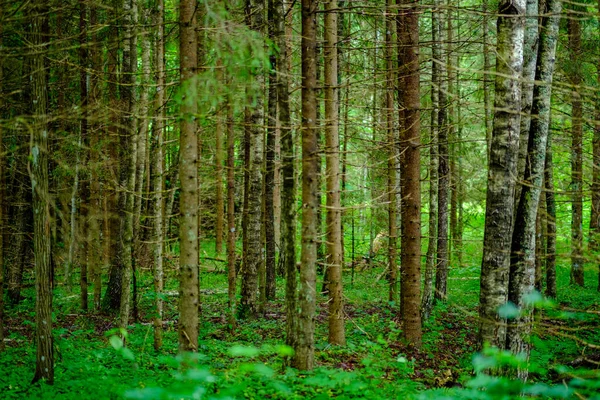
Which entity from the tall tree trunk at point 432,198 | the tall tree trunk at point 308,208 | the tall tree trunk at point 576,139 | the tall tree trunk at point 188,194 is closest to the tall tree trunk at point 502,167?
the tall tree trunk at point 308,208

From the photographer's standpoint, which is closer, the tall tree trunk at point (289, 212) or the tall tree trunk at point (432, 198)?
the tall tree trunk at point (289, 212)

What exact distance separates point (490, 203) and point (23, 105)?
10228mm

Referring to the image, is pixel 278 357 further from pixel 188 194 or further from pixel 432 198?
pixel 432 198

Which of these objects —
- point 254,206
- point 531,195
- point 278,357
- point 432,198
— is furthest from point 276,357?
point 432,198

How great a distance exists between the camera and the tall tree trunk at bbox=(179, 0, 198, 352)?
7.00 meters

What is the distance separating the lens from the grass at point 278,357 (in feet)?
14.9

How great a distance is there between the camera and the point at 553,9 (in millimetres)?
8891

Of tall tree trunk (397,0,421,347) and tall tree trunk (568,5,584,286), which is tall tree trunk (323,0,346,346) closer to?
tall tree trunk (397,0,421,347)

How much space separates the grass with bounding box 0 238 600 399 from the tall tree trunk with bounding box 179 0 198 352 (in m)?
0.74

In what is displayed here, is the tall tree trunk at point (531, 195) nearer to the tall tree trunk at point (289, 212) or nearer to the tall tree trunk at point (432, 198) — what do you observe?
the tall tree trunk at point (289, 212)

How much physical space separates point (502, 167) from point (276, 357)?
191 inches

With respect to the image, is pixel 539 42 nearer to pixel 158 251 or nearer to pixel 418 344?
pixel 418 344

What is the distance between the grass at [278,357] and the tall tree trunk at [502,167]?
91 cm

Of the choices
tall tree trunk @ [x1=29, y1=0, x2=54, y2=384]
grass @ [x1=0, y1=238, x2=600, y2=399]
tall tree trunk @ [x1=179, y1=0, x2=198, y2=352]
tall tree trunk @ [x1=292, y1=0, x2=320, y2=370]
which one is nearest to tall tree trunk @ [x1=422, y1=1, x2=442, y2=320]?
grass @ [x1=0, y1=238, x2=600, y2=399]
